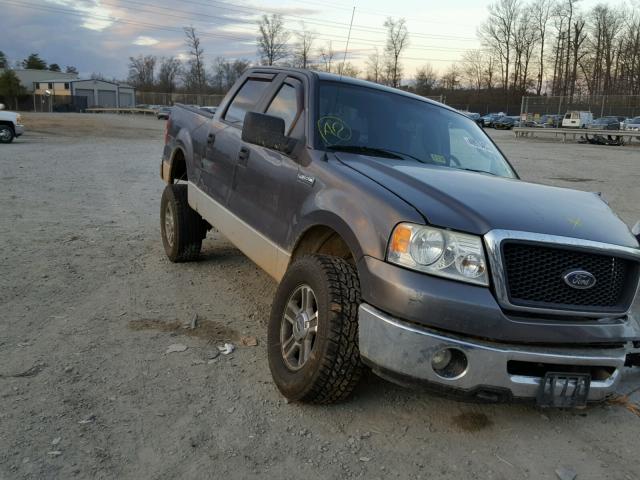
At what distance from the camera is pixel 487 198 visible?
2.90 metres

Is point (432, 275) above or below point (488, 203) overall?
below

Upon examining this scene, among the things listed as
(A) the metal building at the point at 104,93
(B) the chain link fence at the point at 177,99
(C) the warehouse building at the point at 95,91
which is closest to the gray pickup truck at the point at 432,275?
(B) the chain link fence at the point at 177,99

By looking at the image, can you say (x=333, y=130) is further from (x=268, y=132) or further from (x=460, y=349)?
(x=460, y=349)

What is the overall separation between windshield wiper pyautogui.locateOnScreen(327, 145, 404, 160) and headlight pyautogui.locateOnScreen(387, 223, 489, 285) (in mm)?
1148

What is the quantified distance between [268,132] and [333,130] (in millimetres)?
451

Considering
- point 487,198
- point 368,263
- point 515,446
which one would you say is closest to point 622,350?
point 515,446

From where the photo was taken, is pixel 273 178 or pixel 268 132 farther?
pixel 273 178

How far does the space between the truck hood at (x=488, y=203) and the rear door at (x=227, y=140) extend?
131 centimetres

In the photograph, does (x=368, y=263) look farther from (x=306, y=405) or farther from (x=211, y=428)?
(x=211, y=428)

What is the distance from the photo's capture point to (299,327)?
3.07m

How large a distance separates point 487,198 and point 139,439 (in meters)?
2.12

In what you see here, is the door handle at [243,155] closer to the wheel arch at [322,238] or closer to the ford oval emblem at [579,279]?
the wheel arch at [322,238]

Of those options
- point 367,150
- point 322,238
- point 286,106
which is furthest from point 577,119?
point 322,238

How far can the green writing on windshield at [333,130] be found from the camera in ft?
11.9
